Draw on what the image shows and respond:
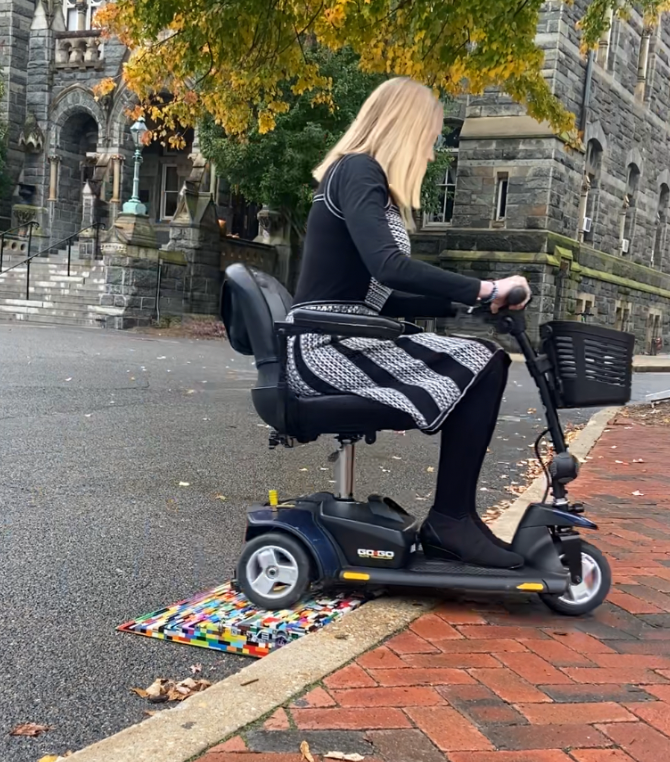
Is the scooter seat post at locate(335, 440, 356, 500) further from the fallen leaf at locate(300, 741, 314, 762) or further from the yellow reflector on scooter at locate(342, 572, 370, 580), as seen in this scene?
the fallen leaf at locate(300, 741, 314, 762)

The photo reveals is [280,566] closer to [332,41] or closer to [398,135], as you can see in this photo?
[398,135]

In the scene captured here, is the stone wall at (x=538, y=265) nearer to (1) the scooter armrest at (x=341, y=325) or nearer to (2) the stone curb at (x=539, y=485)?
(2) the stone curb at (x=539, y=485)

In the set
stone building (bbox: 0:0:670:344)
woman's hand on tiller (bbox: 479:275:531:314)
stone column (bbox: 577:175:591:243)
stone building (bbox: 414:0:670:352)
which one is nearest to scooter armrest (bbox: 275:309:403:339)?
woman's hand on tiller (bbox: 479:275:531:314)

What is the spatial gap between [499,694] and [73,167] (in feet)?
91.7

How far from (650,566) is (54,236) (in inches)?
1018

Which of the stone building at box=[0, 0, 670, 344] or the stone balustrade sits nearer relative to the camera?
the stone building at box=[0, 0, 670, 344]

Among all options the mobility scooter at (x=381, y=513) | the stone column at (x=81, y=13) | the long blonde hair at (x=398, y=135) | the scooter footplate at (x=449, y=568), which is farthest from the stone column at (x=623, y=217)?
the scooter footplate at (x=449, y=568)

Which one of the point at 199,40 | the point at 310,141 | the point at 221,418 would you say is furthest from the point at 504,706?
the point at 310,141

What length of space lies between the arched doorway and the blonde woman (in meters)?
25.7

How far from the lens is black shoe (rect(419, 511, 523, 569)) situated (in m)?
2.93

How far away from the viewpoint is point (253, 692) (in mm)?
2293

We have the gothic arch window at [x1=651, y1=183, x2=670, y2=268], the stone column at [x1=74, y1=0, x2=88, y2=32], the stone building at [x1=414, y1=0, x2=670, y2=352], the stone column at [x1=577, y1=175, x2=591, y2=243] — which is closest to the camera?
the stone building at [x1=414, y1=0, x2=670, y2=352]

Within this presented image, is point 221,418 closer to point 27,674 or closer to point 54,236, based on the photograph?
point 27,674

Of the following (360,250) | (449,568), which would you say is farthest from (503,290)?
(449,568)
